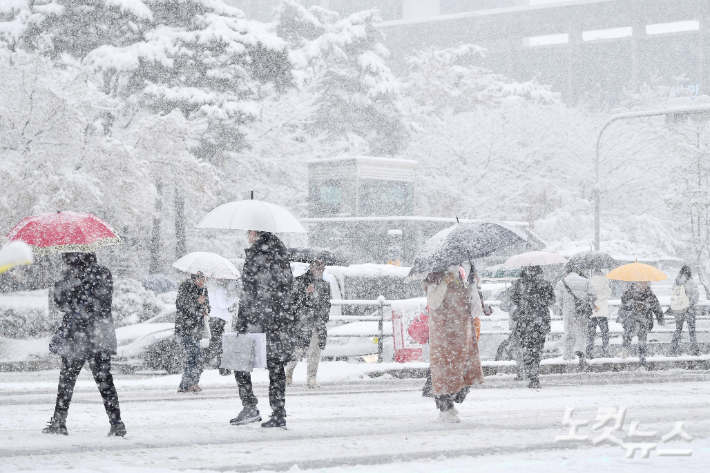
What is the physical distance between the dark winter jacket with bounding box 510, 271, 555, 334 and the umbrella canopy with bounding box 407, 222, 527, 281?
3.45 metres

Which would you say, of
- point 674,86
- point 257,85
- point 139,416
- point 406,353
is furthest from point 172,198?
point 674,86

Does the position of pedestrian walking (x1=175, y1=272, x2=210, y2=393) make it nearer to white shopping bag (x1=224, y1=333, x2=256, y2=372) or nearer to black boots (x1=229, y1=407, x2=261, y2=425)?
black boots (x1=229, y1=407, x2=261, y2=425)

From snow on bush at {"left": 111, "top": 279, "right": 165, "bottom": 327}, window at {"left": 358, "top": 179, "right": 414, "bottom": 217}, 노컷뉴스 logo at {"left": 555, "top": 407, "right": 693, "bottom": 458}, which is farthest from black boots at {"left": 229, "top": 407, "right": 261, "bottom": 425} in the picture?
window at {"left": 358, "top": 179, "right": 414, "bottom": 217}

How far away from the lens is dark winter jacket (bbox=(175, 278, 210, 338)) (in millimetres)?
11352

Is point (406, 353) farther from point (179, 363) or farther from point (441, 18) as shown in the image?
point (441, 18)

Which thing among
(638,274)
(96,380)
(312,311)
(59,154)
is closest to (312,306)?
(312,311)

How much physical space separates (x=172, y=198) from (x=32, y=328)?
17.0m

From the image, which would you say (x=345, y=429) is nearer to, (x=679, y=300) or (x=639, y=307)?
(x=639, y=307)

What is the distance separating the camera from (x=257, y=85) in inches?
1252

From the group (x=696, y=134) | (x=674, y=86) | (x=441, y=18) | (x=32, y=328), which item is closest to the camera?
(x=32, y=328)

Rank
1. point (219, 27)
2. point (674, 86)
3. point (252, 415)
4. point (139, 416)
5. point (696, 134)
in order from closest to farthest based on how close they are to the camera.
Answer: point (252, 415), point (139, 416), point (219, 27), point (696, 134), point (674, 86)

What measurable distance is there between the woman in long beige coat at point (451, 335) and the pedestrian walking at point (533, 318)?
4.05 m

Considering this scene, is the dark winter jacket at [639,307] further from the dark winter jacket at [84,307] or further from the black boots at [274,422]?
the dark winter jacket at [84,307]

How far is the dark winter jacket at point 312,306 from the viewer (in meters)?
11.9
